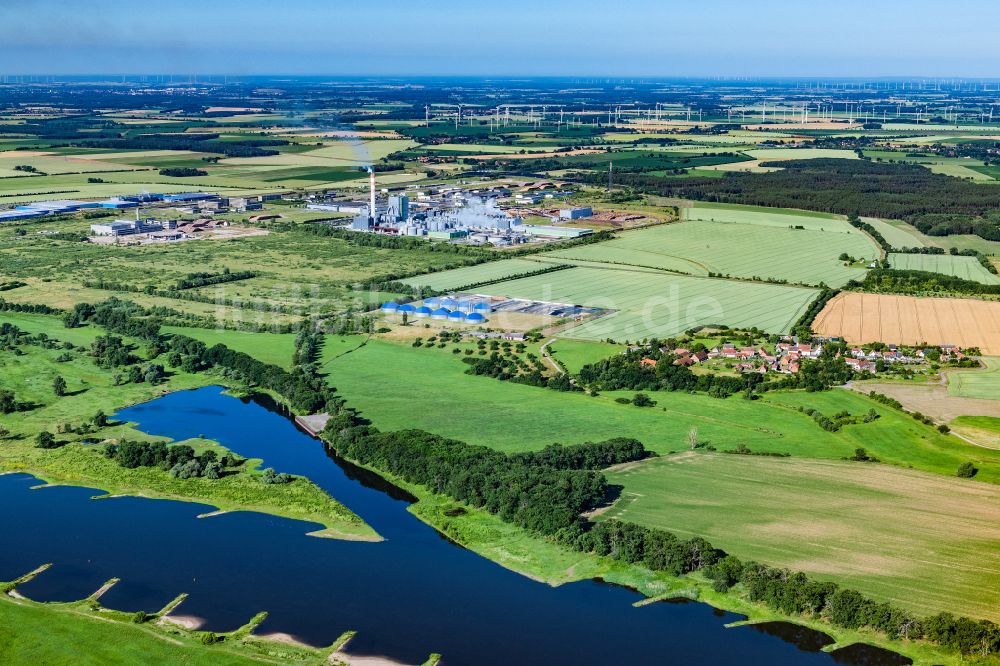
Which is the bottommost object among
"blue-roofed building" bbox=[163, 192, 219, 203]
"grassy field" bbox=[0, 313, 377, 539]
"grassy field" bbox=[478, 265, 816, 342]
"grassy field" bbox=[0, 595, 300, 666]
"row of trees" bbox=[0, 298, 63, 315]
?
"grassy field" bbox=[0, 595, 300, 666]

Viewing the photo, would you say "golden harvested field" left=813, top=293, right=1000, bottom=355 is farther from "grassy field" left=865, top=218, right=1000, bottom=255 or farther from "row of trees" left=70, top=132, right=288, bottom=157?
"row of trees" left=70, top=132, right=288, bottom=157

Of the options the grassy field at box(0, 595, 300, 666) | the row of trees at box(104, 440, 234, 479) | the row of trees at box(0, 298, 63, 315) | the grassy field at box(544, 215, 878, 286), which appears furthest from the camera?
the grassy field at box(544, 215, 878, 286)

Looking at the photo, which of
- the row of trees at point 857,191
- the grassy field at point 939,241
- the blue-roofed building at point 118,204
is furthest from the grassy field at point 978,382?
the blue-roofed building at point 118,204

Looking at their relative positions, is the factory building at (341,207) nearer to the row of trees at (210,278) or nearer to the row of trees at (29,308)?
the row of trees at (210,278)

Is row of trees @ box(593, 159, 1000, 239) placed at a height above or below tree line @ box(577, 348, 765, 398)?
above

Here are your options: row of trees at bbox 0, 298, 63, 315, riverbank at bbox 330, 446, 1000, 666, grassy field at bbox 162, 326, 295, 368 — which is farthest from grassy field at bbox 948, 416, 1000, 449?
row of trees at bbox 0, 298, 63, 315

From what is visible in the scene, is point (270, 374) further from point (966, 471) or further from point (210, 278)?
point (966, 471)

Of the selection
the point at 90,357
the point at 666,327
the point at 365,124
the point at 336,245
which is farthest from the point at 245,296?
the point at 365,124
